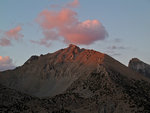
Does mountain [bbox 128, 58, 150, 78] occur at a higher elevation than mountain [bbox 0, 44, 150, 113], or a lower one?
higher

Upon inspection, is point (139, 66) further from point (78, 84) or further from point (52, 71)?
point (78, 84)

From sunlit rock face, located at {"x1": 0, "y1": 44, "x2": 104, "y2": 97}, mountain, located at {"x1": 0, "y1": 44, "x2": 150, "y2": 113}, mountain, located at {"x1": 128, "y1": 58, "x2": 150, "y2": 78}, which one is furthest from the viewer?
mountain, located at {"x1": 128, "y1": 58, "x2": 150, "y2": 78}

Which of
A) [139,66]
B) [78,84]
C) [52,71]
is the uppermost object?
[139,66]

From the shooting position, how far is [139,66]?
609ft

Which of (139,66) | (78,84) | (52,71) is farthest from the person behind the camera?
(139,66)

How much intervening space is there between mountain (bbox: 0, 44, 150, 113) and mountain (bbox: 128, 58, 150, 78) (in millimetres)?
35097

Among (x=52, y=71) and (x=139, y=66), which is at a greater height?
(x=139, y=66)

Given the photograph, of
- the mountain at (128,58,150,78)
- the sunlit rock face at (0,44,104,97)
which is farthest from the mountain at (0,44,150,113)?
the mountain at (128,58,150,78)

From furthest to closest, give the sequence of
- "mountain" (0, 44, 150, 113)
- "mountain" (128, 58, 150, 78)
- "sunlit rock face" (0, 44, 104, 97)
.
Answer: "mountain" (128, 58, 150, 78), "sunlit rock face" (0, 44, 104, 97), "mountain" (0, 44, 150, 113)

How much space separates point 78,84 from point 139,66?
245 feet

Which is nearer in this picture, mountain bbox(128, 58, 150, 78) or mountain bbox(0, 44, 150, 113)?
mountain bbox(0, 44, 150, 113)

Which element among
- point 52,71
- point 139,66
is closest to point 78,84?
point 52,71

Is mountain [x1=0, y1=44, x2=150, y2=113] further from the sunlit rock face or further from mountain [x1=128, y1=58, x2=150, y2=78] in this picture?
mountain [x1=128, y1=58, x2=150, y2=78]

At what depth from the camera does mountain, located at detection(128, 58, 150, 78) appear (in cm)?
18157
